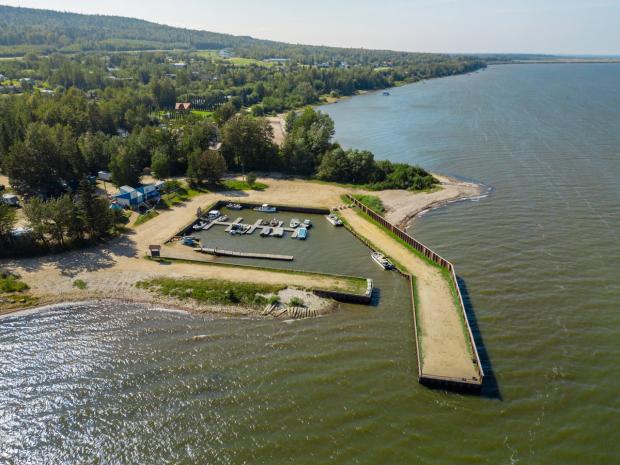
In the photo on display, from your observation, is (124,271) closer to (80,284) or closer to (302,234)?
(80,284)

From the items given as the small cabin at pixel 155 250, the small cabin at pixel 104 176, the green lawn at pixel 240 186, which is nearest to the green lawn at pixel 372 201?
the green lawn at pixel 240 186

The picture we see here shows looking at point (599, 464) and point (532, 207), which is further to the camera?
point (532, 207)

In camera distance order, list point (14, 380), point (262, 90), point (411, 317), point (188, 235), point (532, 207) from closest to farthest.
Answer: point (14, 380), point (411, 317), point (188, 235), point (532, 207), point (262, 90)

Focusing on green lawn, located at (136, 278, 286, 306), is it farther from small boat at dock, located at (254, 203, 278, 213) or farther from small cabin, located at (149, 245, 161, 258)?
small boat at dock, located at (254, 203, 278, 213)

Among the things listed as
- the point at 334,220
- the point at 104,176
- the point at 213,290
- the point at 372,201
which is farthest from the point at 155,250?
the point at 372,201

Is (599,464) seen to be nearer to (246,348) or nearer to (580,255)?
(246,348)

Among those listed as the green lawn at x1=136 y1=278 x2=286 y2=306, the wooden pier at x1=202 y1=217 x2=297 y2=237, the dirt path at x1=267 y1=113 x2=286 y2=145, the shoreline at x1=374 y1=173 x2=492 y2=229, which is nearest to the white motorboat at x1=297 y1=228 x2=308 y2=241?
the wooden pier at x1=202 y1=217 x2=297 y2=237

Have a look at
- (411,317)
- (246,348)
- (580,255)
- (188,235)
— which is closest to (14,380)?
(246,348)
